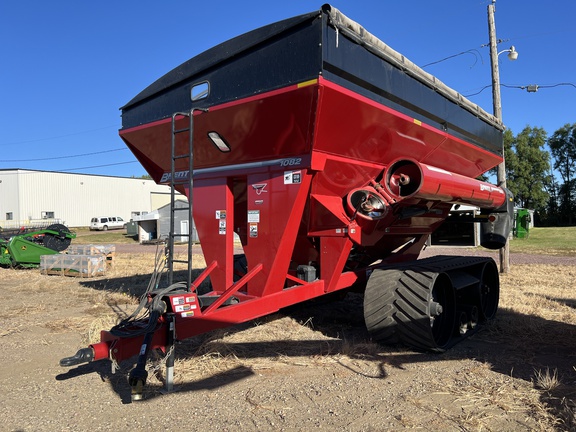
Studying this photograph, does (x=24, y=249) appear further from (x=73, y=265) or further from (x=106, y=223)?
(x=106, y=223)

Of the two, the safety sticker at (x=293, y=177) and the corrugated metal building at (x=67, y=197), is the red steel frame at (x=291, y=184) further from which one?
the corrugated metal building at (x=67, y=197)

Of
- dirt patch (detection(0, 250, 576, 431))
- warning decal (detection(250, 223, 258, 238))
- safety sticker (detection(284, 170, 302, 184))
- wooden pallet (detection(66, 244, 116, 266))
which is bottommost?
Result: dirt patch (detection(0, 250, 576, 431))

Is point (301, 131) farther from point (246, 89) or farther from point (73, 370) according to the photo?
point (73, 370)

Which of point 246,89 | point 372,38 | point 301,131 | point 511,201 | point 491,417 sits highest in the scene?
point 372,38

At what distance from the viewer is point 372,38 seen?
14.0ft

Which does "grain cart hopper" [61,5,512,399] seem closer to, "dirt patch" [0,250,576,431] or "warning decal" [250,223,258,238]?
"warning decal" [250,223,258,238]

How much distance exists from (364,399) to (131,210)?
2045 inches

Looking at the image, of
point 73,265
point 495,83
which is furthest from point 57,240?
point 495,83

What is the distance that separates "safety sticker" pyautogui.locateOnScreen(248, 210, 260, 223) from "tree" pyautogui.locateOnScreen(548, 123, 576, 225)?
53463 mm

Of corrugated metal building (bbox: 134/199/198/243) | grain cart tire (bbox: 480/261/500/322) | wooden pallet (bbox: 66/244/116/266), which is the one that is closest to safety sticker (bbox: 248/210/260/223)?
grain cart tire (bbox: 480/261/500/322)

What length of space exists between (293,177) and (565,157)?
193ft

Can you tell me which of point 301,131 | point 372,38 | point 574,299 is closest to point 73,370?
point 301,131

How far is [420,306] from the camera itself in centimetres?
454

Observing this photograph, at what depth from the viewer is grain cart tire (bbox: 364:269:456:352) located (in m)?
4.50
